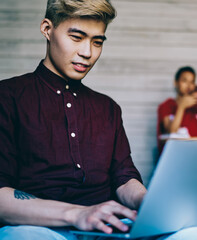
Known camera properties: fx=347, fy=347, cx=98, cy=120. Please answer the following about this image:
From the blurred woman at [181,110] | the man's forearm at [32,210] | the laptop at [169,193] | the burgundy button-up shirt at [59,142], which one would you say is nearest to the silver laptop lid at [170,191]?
the laptop at [169,193]

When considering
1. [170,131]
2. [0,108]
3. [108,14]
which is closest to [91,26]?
[108,14]

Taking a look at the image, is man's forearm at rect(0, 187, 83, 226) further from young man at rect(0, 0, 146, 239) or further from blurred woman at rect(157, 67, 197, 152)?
blurred woman at rect(157, 67, 197, 152)

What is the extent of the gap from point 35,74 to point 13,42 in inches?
90.4

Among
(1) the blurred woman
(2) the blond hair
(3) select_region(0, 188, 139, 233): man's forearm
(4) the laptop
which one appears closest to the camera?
(4) the laptop

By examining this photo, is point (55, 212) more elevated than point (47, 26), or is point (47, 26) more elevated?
point (47, 26)

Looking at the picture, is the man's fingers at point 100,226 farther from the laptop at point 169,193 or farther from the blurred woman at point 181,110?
the blurred woman at point 181,110

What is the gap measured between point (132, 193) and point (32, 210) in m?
0.38

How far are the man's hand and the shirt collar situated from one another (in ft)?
1.82

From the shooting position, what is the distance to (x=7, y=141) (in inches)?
44.0

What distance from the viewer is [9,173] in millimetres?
1087

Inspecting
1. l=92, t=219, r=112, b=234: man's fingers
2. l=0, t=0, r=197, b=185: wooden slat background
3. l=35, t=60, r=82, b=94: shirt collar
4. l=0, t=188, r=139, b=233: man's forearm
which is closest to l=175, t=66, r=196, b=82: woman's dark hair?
l=0, t=0, r=197, b=185: wooden slat background

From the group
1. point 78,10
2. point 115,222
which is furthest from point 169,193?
point 78,10

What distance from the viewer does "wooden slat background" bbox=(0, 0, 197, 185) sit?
3.61 meters

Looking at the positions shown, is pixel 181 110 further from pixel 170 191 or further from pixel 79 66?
pixel 170 191
